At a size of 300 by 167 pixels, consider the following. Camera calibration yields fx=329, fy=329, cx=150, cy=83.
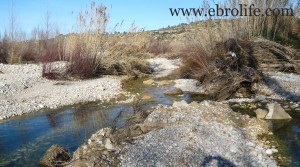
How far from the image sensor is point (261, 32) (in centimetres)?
1006

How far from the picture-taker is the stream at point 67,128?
4305 mm

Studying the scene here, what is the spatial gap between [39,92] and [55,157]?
4442mm

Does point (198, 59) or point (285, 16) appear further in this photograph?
point (285, 16)

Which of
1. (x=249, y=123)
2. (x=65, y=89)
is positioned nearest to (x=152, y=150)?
(x=249, y=123)

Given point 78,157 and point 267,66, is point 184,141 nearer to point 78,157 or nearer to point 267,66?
point 78,157

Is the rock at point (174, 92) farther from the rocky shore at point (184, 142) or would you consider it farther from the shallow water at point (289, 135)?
the rocky shore at point (184, 142)

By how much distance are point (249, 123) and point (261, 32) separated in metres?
5.95

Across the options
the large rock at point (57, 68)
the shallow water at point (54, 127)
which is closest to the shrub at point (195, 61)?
the shallow water at point (54, 127)

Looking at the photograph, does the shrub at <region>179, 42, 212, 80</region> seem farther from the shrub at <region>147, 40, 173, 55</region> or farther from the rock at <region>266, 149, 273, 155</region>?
the shrub at <region>147, 40, 173, 55</region>

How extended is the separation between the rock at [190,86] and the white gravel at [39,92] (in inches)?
63.9

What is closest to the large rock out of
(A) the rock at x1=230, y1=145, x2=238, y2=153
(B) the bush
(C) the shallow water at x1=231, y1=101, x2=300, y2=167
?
(B) the bush

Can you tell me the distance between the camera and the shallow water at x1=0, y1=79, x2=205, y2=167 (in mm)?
4430

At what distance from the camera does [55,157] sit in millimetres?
3896

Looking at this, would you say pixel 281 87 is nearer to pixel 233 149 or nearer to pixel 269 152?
pixel 269 152
